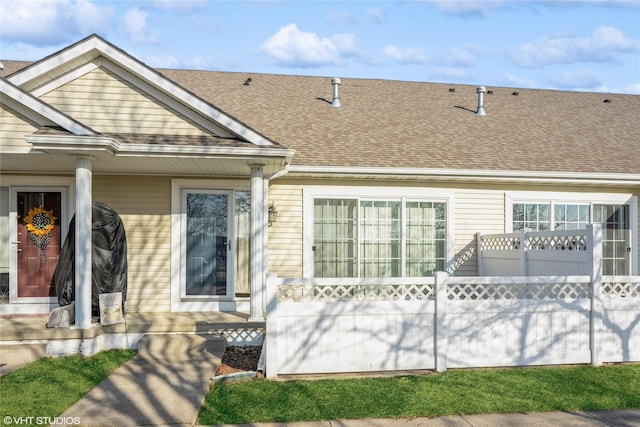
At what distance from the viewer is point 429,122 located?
12.7 metres

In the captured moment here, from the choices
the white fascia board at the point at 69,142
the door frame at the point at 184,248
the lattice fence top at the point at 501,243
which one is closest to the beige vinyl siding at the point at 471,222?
the lattice fence top at the point at 501,243

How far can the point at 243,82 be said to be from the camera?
557 inches

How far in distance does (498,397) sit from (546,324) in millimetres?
1761

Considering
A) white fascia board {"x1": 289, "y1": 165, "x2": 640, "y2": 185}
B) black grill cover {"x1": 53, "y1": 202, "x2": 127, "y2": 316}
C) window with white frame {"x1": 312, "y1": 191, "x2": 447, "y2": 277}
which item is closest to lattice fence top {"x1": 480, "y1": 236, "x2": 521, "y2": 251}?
window with white frame {"x1": 312, "y1": 191, "x2": 447, "y2": 277}

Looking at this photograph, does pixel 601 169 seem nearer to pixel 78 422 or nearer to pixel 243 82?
pixel 243 82

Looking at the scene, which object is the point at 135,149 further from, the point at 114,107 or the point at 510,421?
the point at 510,421

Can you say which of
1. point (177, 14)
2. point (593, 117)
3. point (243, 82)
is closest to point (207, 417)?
point (243, 82)

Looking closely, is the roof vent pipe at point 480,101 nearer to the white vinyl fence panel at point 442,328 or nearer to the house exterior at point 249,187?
the house exterior at point 249,187

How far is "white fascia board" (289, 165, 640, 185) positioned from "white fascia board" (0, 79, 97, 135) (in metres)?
3.60

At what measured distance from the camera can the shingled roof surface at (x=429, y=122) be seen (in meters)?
10.9

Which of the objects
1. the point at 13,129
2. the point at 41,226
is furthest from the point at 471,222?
the point at 13,129

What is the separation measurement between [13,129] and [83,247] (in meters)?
2.02

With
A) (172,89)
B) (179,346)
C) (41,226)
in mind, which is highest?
(172,89)

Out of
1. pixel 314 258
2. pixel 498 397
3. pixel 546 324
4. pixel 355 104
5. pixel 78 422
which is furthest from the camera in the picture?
pixel 355 104
